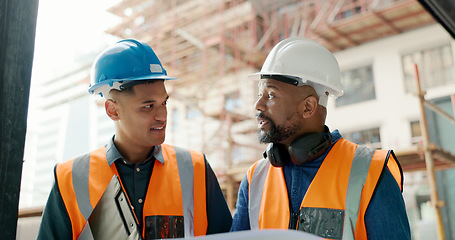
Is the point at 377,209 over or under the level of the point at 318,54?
under

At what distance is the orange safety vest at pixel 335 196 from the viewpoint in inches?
69.2

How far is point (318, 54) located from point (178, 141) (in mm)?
14588

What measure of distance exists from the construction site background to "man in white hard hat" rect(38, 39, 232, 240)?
22.2 ft

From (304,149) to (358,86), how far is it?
1256 centimetres

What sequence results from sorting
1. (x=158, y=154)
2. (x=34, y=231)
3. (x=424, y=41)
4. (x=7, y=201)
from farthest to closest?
(x=424, y=41), (x=34, y=231), (x=158, y=154), (x=7, y=201)

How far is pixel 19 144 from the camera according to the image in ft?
3.40

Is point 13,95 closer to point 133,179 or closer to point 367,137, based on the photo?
point 133,179

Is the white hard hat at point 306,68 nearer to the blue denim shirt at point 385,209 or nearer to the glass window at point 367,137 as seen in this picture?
the blue denim shirt at point 385,209

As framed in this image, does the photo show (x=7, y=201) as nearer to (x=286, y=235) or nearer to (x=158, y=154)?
(x=286, y=235)

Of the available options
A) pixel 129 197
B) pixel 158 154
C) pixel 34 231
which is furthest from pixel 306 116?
pixel 34 231

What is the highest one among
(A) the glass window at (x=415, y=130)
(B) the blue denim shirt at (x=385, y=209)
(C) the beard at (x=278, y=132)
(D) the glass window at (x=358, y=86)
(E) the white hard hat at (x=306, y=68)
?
(D) the glass window at (x=358, y=86)

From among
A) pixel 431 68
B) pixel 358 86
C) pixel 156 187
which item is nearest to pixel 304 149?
pixel 156 187

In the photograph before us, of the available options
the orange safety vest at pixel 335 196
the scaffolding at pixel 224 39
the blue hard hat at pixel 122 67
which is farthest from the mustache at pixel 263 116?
the scaffolding at pixel 224 39

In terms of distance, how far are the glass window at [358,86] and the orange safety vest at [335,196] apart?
1211 cm
